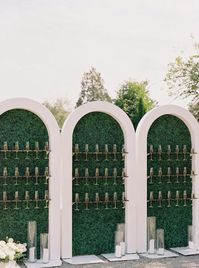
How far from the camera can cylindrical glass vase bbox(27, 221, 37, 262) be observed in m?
9.57

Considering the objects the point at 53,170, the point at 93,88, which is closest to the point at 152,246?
the point at 53,170

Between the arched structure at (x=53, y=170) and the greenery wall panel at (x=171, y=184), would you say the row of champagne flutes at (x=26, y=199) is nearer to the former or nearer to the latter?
the arched structure at (x=53, y=170)

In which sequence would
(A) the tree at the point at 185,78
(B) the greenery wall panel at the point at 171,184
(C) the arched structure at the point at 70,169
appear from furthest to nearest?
(A) the tree at the point at 185,78
(B) the greenery wall panel at the point at 171,184
(C) the arched structure at the point at 70,169

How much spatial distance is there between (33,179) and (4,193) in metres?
0.63

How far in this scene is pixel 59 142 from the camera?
32.6ft

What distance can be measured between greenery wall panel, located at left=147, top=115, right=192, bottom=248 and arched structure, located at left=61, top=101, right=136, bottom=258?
0.52m

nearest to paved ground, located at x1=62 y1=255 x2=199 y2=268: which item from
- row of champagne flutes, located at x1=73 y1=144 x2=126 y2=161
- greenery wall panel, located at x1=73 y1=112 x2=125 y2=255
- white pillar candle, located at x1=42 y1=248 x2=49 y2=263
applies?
white pillar candle, located at x1=42 y1=248 x2=49 y2=263

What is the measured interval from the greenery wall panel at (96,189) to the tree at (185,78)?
1829 cm

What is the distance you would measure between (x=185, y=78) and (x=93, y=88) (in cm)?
1733

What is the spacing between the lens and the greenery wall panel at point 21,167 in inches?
384

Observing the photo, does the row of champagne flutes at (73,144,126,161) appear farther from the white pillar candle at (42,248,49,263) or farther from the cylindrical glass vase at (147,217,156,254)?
the white pillar candle at (42,248,49,263)

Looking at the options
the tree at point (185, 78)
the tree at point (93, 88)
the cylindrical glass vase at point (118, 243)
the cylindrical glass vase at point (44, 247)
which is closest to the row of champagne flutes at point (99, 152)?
the cylindrical glass vase at point (118, 243)

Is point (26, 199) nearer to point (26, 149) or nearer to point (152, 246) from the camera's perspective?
point (26, 149)

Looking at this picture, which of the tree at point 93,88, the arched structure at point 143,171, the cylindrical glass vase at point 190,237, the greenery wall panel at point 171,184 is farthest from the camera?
the tree at point 93,88
